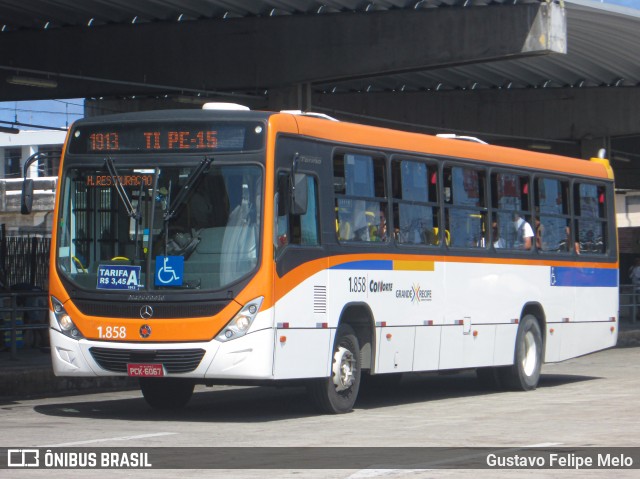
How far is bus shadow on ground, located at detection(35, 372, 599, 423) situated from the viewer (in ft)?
49.6

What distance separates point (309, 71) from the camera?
98.3 ft

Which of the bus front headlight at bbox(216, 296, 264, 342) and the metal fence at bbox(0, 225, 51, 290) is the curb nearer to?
the bus front headlight at bbox(216, 296, 264, 342)

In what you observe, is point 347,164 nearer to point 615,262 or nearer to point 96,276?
point 96,276

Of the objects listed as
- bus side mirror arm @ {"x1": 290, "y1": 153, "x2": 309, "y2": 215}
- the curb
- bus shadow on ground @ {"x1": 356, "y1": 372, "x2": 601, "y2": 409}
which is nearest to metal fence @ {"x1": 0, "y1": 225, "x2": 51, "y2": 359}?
the curb

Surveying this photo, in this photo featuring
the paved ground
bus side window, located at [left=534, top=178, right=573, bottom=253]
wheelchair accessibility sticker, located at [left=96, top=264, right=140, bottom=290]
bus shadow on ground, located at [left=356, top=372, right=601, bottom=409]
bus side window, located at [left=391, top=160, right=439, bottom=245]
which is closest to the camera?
the paved ground

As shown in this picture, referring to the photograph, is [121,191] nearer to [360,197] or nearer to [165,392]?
[165,392]

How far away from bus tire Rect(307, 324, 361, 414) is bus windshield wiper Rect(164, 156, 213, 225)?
7.56 ft

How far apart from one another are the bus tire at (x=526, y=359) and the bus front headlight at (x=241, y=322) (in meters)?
6.25

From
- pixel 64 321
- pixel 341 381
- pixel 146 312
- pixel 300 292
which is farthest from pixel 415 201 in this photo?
pixel 64 321

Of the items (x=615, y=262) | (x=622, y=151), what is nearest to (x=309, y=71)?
(x=615, y=262)

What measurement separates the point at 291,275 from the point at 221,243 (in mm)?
824

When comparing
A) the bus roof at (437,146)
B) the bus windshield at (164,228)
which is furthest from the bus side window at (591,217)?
the bus windshield at (164,228)

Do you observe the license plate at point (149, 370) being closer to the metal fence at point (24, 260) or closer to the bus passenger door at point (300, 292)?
the bus passenger door at point (300, 292)

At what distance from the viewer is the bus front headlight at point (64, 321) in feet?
47.6
